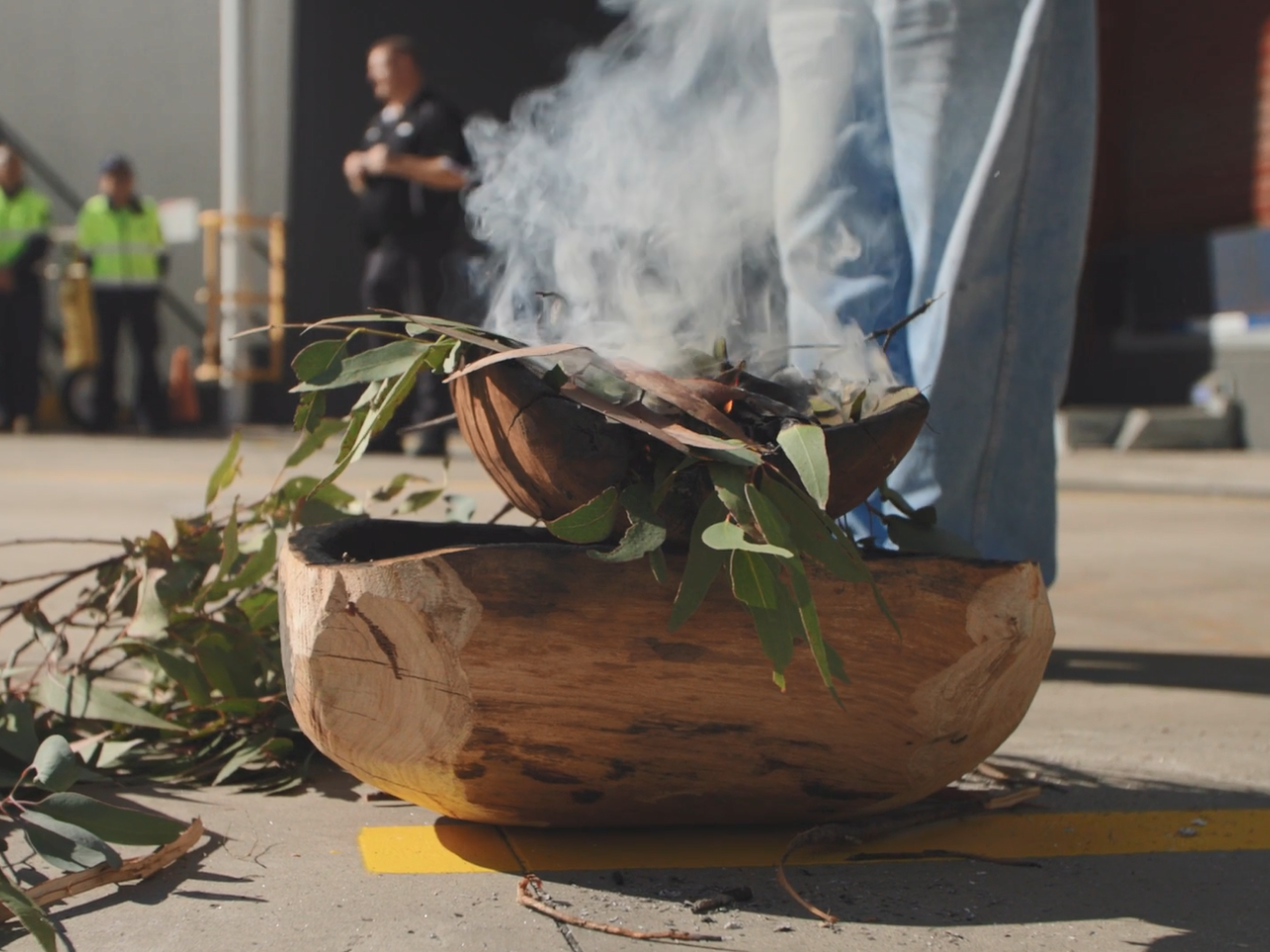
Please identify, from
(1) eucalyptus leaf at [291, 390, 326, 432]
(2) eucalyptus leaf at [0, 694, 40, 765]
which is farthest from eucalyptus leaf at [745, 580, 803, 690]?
(2) eucalyptus leaf at [0, 694, 40, 765]

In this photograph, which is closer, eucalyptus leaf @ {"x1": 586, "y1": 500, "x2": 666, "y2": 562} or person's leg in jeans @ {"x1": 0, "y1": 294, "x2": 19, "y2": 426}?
eucalyptus leaf @ {"x1": 586, "y1": 500, "x2": 666, "y2": 562}

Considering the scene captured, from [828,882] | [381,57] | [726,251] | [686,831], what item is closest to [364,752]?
[686,831]

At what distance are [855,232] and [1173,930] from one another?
1.53 meters

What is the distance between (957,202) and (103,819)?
1893mm

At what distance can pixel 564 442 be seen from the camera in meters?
1.87

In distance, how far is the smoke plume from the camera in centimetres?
236

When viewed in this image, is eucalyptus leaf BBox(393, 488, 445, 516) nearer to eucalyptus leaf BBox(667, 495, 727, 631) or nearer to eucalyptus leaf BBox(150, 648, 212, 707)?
eucalyptus leaf BBox(150, 648, 212, 707)

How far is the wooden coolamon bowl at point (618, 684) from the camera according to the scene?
1.75 meters

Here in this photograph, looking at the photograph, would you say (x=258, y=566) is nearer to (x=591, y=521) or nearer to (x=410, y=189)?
(x=591, y=521)

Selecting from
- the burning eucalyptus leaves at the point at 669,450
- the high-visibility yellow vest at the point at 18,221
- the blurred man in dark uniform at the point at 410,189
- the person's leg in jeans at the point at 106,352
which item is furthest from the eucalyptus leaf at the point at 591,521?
the high-visibility yellow vest at the point at 18,221

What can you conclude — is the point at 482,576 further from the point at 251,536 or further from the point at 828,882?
the point at 251,536

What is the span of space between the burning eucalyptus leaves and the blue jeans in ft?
2.49

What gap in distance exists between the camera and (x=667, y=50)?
2.83 metres

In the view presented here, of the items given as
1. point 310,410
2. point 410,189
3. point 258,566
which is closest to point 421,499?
point 258,566
